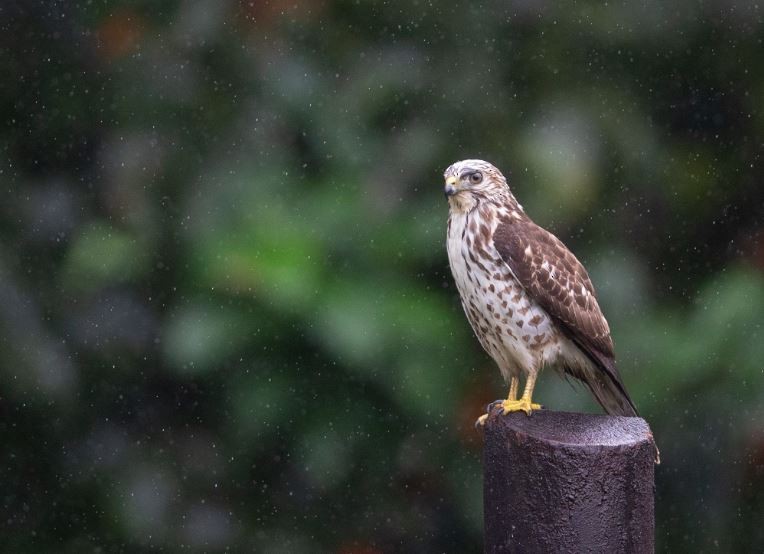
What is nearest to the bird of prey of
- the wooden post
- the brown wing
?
the brown wing

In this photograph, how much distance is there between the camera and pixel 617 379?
277 centimetres

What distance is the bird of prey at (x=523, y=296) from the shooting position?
283 centimetres

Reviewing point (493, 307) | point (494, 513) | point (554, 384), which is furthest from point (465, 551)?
point (494, 513)

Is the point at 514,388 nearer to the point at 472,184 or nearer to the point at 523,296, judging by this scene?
the point at 523,296

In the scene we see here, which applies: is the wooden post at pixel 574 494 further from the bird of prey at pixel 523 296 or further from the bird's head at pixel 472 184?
the bird's head at pixel 472 184

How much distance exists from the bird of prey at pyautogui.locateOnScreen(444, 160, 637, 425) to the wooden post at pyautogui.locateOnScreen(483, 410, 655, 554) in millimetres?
849

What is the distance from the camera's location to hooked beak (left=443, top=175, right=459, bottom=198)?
9.33ft

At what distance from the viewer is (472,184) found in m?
2.96

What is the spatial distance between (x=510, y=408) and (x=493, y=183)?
0.67 m

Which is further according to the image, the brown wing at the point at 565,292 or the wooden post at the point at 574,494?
the brown wing at the point at 565,292

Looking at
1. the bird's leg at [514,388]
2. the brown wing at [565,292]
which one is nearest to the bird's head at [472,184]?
the brown wing at [565,292]

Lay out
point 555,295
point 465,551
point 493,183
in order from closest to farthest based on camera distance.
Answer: point 555,295, point 493,183, point 465,551

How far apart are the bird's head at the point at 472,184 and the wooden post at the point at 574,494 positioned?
1054mm

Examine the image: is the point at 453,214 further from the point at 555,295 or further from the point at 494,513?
Result: the point at 494,513
